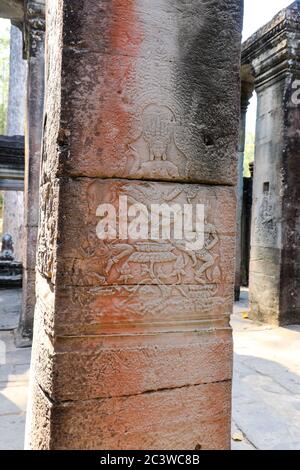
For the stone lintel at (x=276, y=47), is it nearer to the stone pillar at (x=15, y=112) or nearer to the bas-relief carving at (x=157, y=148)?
the bas-relief carving at (x=157, y=148)

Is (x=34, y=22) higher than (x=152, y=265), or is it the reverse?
(x=34, y=22)

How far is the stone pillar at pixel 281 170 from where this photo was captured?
5.02 meters

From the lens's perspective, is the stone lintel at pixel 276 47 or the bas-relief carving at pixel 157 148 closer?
the bas-relief carving at pixel 157 148

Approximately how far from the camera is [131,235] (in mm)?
1539

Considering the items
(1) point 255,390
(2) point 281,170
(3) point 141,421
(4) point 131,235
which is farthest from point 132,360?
(2) point 281,170

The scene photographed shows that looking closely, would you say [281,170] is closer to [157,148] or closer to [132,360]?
[157,148]

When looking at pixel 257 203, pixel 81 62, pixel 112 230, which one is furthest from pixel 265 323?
pixel 81 62

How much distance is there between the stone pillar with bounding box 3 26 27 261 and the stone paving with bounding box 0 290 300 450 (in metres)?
9.51

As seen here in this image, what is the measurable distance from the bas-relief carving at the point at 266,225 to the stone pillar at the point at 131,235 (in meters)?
3.78

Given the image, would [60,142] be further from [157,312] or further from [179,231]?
[157,312]

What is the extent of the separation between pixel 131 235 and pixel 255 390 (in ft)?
7.03

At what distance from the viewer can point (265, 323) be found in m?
5.29

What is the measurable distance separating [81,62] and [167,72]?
348 mm

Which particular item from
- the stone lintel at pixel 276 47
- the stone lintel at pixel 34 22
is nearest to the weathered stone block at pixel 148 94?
the stone lintel at pixel 34 22
